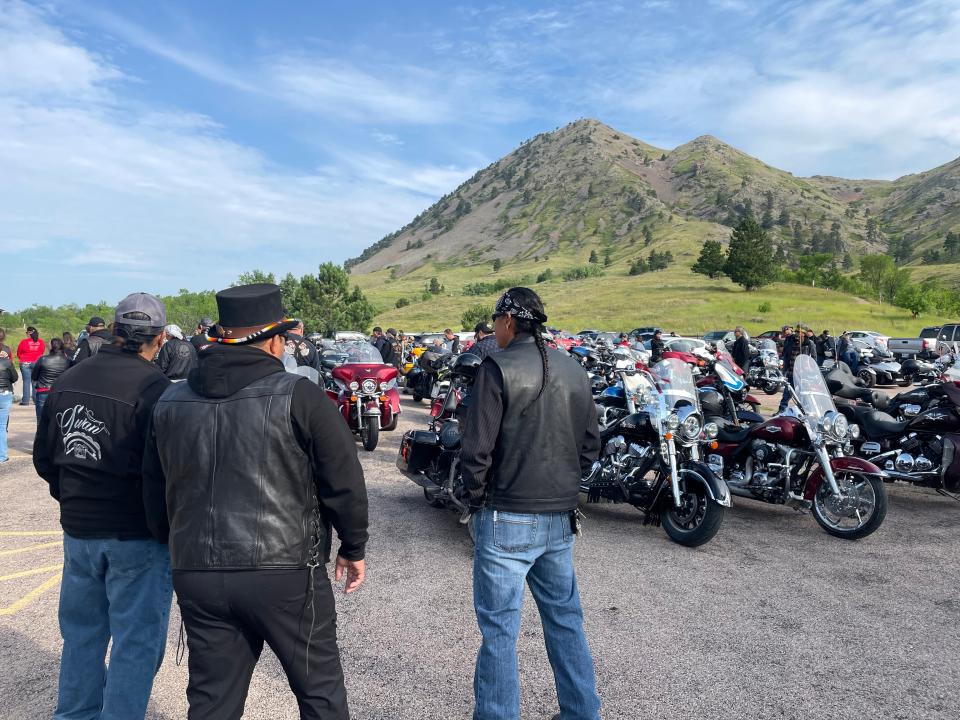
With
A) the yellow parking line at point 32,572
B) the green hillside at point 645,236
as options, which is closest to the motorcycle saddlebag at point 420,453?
the yellow parking line at point 32,572

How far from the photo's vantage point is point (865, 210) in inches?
6275

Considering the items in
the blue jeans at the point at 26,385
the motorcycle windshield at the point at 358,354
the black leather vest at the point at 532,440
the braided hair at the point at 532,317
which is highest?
the braided hair at the point at 532,317

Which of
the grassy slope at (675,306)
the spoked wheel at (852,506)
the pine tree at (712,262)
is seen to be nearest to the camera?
the spoked wheel at (852,506)

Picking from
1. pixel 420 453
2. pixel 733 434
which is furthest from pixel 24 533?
pixel 733 434

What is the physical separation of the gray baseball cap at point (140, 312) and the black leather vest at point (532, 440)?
1442mm

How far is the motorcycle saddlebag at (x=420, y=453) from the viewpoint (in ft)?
21.8

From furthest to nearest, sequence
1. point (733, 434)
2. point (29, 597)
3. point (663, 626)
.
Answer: point (733, 434), point (29, 597), point (663, 626)

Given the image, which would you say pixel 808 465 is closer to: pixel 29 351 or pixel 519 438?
pixel 519 438

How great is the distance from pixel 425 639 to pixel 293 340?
5.86 m

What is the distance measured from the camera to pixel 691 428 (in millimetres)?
6043

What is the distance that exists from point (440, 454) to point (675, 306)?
62.7m

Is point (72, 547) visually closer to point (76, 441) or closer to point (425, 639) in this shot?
point (76, 441)

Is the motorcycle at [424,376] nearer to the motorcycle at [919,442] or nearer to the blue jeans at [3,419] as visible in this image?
the blue jeans at [3,419]

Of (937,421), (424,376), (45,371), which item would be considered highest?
(45,371)
